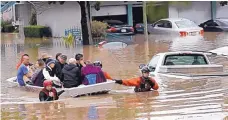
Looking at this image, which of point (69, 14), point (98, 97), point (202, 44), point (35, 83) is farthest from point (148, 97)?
point (69, 14)

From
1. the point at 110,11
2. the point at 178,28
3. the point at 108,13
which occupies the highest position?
the point at 110,11

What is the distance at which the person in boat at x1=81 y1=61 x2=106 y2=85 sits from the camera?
1502cm

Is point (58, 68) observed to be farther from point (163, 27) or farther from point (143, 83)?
point (163, 27)

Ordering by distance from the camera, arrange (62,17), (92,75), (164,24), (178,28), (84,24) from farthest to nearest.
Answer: (62,17), (164,24), (178,28), (84,24), (92,75)

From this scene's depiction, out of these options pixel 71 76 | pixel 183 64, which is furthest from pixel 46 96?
pixel 183 64

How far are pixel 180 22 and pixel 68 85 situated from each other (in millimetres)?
23876

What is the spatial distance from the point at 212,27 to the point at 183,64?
24691mm

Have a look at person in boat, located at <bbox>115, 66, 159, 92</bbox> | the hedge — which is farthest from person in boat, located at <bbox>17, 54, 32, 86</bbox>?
the hedge

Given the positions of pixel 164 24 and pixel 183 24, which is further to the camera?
pixel 164 24

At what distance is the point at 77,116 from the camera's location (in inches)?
475

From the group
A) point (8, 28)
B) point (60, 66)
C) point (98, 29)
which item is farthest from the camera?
point (8, 28)

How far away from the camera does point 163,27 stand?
4009 centimetres

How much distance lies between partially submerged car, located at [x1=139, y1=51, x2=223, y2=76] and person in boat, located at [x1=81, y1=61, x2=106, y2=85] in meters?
2.66

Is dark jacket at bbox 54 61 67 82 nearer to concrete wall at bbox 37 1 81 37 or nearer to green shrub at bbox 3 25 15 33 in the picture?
concrete wall at bbox 37 1 81 37
